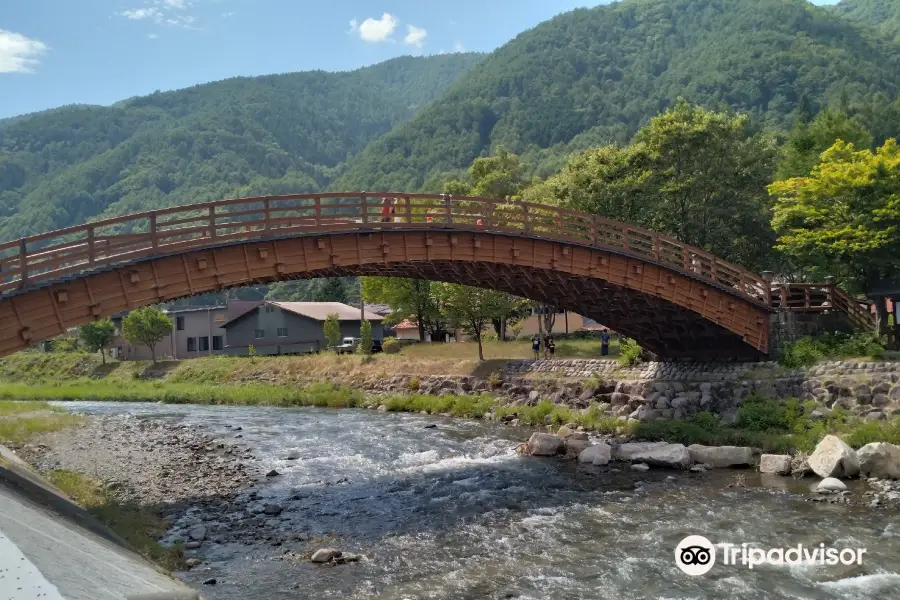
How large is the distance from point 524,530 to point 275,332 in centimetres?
6385

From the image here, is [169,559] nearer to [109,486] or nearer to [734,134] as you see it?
[109,486]

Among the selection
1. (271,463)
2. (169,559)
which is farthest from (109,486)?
(169,559)

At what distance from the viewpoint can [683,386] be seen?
31.3 metres

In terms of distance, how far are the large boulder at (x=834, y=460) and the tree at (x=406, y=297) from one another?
42724 mm

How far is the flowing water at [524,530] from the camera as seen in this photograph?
12.6 metres

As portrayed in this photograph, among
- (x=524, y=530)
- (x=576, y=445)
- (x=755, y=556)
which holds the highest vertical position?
(x=755, y=556)

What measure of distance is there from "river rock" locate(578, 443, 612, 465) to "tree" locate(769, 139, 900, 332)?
1442cm

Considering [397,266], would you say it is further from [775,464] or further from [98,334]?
[98,334]

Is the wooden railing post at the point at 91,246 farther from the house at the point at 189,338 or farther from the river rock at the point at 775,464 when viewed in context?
the house at the point at 189,338

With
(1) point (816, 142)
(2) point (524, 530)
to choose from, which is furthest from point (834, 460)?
(1) point (816, 142)

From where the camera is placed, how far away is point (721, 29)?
198 m

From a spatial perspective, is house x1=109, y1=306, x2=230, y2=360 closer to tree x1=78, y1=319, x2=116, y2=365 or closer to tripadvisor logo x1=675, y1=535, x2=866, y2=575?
tree x1=78, y1=319, x2=116, y2=365

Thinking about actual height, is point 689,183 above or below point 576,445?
above

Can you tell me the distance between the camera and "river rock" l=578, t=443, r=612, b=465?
2383 centimetres
